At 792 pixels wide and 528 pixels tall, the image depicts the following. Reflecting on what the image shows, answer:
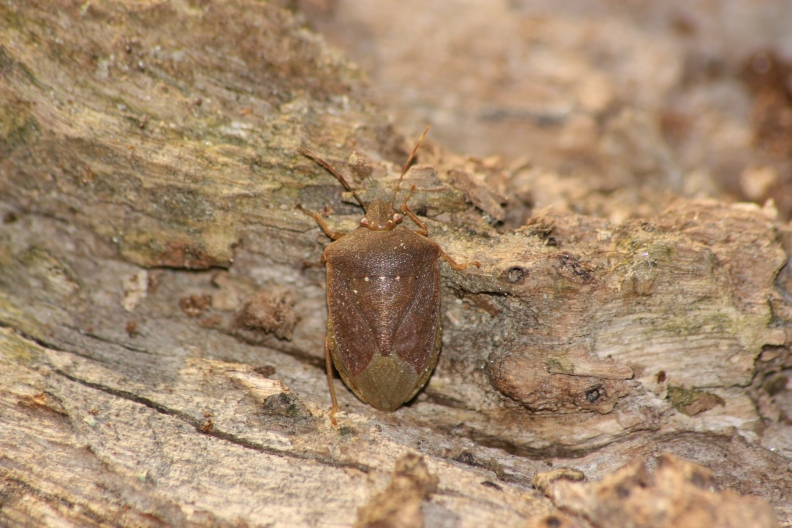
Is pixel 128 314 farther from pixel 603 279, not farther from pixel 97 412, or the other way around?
pixel 603 279

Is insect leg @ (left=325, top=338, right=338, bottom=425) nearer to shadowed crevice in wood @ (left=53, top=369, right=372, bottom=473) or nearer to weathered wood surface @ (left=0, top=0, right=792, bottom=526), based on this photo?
weathered wood surface @ (left=0, top=0, right=792, bottom=526)

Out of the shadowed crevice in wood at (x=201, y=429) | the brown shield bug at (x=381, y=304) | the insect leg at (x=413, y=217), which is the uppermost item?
the insect leg at (x=413, y=217)

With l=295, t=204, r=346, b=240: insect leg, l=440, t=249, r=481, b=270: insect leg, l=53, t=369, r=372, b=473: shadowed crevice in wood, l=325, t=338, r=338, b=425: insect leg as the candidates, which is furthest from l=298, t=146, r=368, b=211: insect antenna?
l=53, t=369, r=372, b=473: shadowed crevice in wood

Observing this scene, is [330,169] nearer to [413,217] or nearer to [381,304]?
[413,217]

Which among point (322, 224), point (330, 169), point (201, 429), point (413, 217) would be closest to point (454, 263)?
point (413, 217)

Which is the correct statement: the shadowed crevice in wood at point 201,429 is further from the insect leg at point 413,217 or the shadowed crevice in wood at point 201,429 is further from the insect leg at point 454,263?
the insect leg at point 413,217

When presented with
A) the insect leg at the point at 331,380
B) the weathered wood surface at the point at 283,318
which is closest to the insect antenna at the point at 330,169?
the weathered wood surface at the point at 283,318

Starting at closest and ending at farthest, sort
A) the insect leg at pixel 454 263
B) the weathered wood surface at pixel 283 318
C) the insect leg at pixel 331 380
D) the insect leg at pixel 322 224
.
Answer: the weathered wood surface at pixel 283 318 → the insect leg at pixel 331 380 → the insect leg at pixel 454 263 → the insect leg at pixel 322 224

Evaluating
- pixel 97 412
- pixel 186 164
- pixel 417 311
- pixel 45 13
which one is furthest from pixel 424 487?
pixel 45 13
